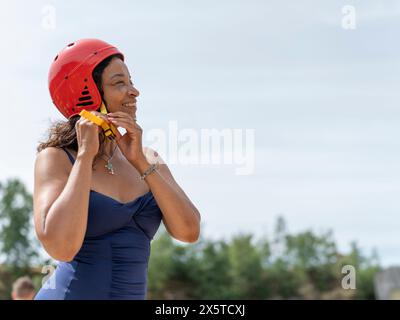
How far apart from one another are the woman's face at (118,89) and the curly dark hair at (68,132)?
3 centimetres

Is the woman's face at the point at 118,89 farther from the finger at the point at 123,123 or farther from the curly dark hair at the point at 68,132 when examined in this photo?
the finger at the point at 123,123

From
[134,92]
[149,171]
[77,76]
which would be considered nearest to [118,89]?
[134,92]

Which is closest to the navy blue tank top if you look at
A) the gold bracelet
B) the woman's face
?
the gold bracelet

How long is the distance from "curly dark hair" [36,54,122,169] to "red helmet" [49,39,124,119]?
0.08 ft

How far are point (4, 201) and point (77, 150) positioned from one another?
49.7m

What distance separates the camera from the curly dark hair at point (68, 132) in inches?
141

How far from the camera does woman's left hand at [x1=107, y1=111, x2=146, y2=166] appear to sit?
3473mm

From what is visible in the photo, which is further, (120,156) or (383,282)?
(383,282)

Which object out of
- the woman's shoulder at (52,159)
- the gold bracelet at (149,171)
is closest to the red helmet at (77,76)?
the woman's shoulder at (52,159)

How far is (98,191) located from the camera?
137 inches

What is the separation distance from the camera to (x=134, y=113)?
3617 millimetres

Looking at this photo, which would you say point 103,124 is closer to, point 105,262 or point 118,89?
point 118,89
